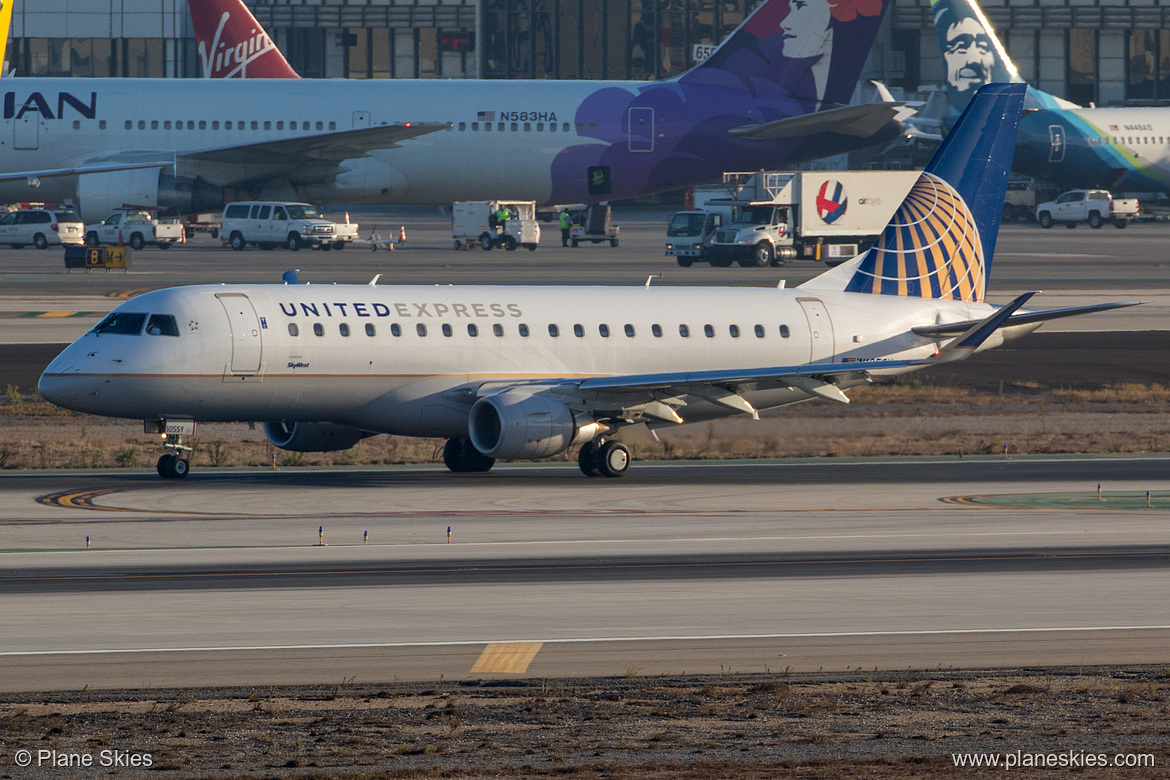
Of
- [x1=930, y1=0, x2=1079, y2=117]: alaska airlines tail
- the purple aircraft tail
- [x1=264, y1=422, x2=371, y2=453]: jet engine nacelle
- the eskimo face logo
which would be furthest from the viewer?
[x1=930, y1=0, x2=1079, y2=117]: alaska airlines tail

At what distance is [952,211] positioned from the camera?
4038 cm

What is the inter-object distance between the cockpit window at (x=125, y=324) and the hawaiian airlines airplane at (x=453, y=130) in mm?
48299

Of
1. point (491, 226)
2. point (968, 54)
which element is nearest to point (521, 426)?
point (491, 226)

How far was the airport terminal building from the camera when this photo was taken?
152 meters

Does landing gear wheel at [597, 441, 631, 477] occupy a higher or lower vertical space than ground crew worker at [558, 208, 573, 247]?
lower

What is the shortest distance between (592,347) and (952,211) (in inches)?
421

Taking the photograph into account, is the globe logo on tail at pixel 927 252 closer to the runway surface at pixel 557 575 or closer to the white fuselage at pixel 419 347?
the white fuselage at pixel 419 347

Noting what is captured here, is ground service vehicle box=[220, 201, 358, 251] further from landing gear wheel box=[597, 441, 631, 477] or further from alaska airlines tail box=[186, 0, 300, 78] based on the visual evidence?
landing gear wheel box=[597, 441, 631, 477]

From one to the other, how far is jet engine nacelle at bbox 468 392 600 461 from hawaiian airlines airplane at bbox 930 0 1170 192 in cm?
9817

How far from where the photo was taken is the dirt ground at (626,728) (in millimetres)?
13180

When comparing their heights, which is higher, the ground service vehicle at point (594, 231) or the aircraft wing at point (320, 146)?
the aircraft wing at point (320, 146)

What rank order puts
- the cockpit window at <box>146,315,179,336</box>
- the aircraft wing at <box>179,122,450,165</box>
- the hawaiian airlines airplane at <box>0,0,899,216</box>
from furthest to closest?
the hawaiian airlines airplane at <box>0,0,899,216</box>
the aircraft wing at <box>179,122,450,165</box>
the cockpit window at <box>146,315,179,336</box>

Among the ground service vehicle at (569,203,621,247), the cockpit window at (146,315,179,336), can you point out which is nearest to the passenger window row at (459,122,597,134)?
the ground service vehicle at (569,203,621,247)

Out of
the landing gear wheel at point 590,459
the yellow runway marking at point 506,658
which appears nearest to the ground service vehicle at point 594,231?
the landing gear wheel at point 590,459
